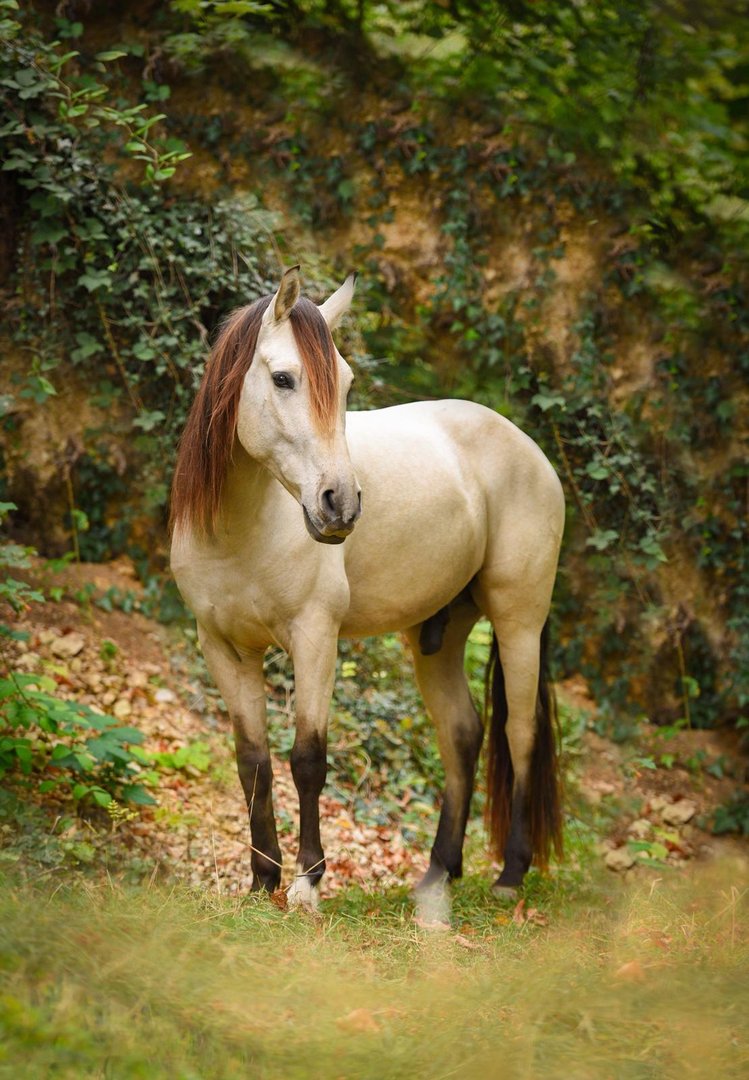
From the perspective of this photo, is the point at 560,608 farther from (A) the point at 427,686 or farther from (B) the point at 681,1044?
(B) the point at 681,1044

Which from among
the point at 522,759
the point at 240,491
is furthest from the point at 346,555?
the point at 522,759

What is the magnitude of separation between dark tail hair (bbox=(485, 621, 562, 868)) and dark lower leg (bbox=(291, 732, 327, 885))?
1.56m

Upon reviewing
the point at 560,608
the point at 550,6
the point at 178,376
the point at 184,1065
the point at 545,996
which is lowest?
the point at 560,608

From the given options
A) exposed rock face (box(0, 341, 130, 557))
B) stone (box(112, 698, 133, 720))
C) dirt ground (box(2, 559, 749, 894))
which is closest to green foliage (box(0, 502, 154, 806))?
dirt ground (box(2, 559, 749, 894))

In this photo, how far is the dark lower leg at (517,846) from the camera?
5.02 metres

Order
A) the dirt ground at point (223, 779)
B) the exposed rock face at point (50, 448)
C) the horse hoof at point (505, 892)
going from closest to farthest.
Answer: the horse hoof at point (505, 892) < the dirt ground at point (223, 779) < the exposed rock face at point (50, 448)

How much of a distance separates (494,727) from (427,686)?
0.42 meters

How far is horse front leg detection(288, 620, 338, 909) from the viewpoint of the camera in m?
3.95

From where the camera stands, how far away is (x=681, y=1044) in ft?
8.66

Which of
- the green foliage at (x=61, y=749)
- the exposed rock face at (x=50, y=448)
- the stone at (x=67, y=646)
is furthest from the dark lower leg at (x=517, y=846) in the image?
the exposed rock face at (x=50, y=448)

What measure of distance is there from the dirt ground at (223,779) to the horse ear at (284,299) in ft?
7.73

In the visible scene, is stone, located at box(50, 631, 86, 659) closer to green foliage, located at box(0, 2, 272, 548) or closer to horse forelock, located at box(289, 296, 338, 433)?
green foliage, located at box(0, 2, 272, 548)

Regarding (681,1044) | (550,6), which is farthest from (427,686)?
(550,6)

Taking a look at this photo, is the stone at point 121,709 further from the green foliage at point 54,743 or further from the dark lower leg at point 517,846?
the dark lower leg at point 517,846
